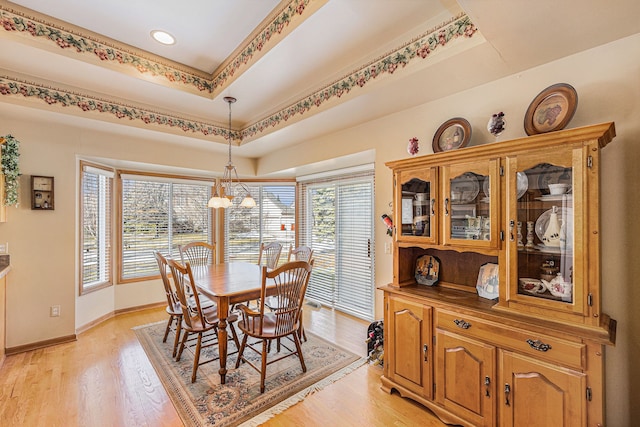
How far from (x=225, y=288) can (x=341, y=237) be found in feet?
6.99

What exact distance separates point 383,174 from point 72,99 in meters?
3.25

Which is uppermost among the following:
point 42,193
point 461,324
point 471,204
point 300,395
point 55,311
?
point 42,193

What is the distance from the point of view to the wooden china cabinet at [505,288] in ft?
4.99

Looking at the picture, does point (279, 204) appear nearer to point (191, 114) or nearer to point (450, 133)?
point (191, 114)

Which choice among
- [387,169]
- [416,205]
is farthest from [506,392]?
[387,169]

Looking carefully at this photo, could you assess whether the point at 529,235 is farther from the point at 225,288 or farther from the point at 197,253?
the point at 197,253

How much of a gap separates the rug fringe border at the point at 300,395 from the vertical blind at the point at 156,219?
334 cm

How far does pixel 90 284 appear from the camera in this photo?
386cm

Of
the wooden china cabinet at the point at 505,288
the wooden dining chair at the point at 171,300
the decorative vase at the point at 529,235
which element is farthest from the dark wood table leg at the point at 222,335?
the decorative vase at the point at 529,235

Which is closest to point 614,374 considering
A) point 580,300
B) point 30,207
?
point 580,300

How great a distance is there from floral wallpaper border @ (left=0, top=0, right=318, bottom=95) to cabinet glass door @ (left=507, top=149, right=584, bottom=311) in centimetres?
176

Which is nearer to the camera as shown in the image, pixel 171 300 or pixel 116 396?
pixel 116 396

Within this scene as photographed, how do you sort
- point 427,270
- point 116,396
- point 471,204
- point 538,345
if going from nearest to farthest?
point 538,345, point 471,204, point 116,396, point 427,270

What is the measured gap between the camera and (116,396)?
2336 mm
